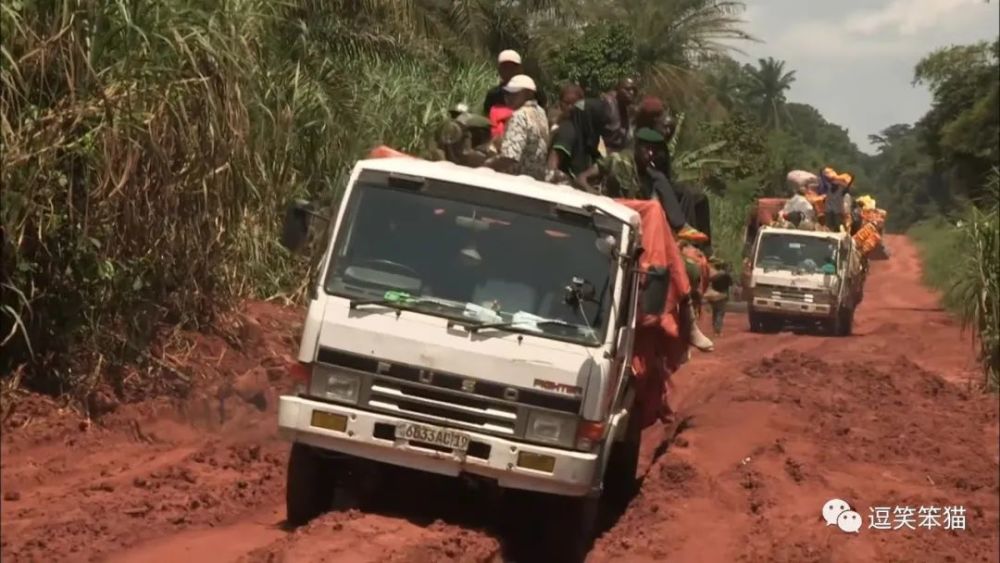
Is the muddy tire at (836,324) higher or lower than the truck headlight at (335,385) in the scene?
lower

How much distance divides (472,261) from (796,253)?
1687 cm

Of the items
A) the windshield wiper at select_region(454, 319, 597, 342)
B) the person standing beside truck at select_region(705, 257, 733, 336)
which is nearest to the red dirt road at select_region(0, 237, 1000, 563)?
the person standing beside truck at select_region(705, 257, 733, 336)

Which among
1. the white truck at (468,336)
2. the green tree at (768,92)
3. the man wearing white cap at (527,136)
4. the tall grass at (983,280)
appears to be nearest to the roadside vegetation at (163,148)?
the tall grass at (983,280)

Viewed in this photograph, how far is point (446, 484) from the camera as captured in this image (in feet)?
27.5

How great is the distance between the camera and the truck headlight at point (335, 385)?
7148 mm

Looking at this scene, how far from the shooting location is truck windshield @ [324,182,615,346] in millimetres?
7336

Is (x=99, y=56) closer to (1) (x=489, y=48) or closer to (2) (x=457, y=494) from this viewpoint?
(2) (x=457, y=494)

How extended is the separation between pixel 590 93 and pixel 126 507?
18915 millimetres

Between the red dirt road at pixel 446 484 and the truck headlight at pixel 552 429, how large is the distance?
576 millimetres

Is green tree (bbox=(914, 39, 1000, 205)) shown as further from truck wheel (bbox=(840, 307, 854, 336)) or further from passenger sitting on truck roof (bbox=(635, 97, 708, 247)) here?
passenger sitting on truck roof (bbox=(635, 97, 708, 247))

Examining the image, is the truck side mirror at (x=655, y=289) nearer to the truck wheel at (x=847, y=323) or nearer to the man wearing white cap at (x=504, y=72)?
the man wearing white cap at (x=504, y=72)

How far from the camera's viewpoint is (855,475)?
954cm

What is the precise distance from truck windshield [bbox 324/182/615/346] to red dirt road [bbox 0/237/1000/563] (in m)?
1.11

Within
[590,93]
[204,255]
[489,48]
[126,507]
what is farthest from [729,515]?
[590,93]
